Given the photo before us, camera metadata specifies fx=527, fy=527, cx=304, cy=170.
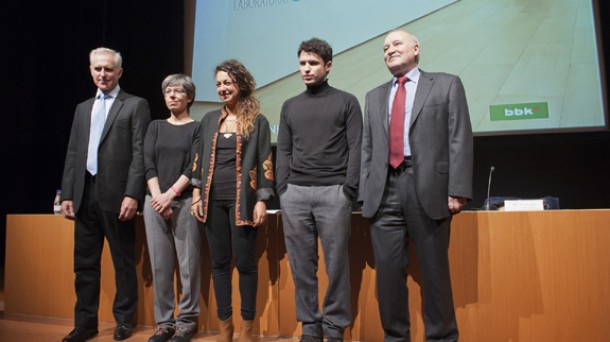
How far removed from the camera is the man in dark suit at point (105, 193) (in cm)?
270

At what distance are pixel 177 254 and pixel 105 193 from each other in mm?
479

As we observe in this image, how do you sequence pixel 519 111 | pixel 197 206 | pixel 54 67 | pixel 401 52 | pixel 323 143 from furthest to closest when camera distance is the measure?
1. pixel 54 67
2. pixel 519 111
3. pixel 197 206
4. pixel 323 143
5. pixel 401 52

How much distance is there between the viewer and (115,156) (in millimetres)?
2723

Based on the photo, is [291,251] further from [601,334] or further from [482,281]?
[601,334]

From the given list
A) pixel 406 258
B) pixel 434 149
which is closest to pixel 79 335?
→ pixel 406 258

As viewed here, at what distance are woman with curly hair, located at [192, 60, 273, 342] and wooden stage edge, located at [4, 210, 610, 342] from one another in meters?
0.32

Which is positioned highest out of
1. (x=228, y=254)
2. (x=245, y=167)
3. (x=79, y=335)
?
(x=245, y=167)

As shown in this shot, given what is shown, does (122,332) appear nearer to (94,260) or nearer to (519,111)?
(94,260)

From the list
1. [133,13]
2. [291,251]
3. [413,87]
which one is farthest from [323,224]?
[133,13]

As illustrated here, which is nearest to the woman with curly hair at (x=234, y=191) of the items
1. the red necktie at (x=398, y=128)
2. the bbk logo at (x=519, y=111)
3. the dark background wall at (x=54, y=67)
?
the red necktie at (x=398, y=128)

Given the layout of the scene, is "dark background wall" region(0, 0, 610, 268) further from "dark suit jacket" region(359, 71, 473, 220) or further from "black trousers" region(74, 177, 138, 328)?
"dark suit jacket" region(359, 71, 473, 220)

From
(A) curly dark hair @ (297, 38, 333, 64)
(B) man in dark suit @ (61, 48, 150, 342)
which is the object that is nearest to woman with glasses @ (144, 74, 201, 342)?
(B) man in dark suit @ (61, 48, 150, 342)

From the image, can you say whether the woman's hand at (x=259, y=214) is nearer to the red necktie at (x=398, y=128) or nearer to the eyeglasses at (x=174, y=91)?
the red necktie at (x=398, y=128)

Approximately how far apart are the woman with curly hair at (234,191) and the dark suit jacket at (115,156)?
392mm
